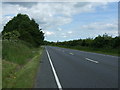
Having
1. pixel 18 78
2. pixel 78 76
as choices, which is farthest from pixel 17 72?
pixel 78 76

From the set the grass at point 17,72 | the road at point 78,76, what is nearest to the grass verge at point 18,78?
the grass at point 17,72

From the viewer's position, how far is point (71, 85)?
28.9ft

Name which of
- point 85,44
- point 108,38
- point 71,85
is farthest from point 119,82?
point 85,44

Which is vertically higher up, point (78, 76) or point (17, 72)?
point (78, 76)

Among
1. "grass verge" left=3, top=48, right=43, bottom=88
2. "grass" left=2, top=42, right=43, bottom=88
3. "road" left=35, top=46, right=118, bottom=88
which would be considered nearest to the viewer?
"road" left=35, top=46, right=118, bottom=88

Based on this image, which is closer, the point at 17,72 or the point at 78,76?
the point at 78,76

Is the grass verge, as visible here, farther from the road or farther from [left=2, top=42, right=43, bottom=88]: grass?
the road

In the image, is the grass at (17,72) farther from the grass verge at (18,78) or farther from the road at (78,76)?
the road at (78,76)

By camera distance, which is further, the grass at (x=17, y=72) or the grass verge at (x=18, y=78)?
the grass at (x=17, y=72)

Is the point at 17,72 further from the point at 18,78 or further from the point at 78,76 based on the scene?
the point at 78,76

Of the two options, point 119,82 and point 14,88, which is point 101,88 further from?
point 14,88

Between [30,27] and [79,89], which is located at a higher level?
[30,27]

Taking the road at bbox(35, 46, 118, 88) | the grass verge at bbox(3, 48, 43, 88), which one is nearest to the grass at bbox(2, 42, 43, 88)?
the grass verge at bbox(3, 48, 43, 88)

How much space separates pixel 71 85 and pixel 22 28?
50901 mm
